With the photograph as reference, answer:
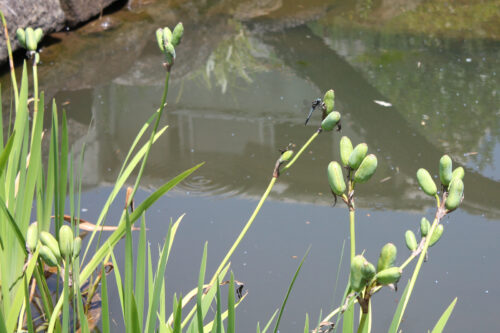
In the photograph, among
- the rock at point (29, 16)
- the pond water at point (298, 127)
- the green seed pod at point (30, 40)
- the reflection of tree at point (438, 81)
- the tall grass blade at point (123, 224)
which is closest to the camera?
the tall grass blade at point (123, 224)

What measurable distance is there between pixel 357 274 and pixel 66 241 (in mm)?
345

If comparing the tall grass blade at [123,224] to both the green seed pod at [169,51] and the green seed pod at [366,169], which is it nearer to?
the green seed pod at [169,51]

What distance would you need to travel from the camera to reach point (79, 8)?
472cm

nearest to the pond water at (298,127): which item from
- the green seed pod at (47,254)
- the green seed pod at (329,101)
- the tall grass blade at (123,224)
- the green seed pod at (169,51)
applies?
the tall grass blade at (123,224)

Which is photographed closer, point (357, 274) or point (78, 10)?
point (357, 274)

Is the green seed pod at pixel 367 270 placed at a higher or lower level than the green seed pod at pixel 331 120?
lower

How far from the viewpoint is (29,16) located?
4.08m

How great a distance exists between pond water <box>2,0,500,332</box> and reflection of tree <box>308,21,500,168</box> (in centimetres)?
1

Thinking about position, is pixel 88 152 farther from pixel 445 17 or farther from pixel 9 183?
pixel 445 17

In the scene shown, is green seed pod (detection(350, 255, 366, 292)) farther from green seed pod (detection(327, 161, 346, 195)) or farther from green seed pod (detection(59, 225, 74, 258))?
green seed pod (detection(59, 225, 74, 258))

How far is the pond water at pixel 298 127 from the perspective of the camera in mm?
2170

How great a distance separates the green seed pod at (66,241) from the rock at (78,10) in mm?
4206

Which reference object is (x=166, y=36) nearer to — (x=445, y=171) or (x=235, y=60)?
(x=445, y=171)

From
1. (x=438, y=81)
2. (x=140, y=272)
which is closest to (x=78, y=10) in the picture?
(x=438, y=81)
